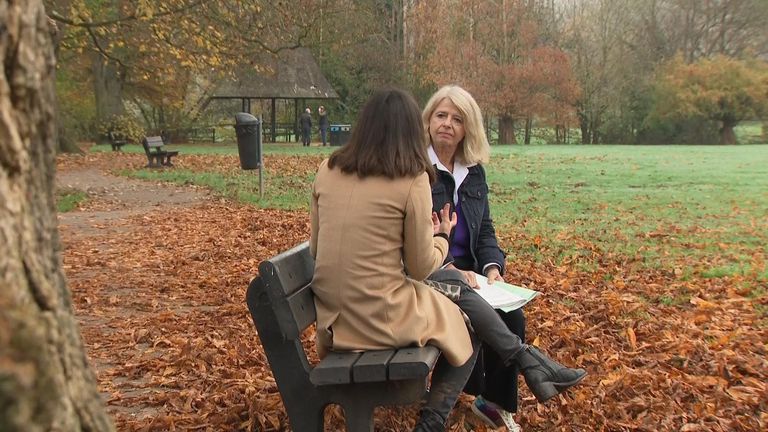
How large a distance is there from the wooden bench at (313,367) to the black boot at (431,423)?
0.87ft

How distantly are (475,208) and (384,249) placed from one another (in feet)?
3.64

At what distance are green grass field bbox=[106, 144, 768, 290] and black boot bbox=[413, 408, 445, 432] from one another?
489 cm

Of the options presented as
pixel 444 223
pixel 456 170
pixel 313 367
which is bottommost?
pixel 313 367

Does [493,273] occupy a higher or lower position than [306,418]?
higher

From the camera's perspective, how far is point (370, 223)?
3.22m

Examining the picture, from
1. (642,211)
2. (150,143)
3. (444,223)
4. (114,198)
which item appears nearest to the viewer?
(444,223)

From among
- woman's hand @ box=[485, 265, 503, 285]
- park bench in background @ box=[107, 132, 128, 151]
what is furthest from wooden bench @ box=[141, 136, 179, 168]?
woman's hand @ box=[485, 265, 503, 285]

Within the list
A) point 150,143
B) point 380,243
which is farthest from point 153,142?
point 380,243

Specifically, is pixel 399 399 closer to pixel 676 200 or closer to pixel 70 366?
pixel 70 366

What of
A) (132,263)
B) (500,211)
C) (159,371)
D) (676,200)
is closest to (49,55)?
(159,371)

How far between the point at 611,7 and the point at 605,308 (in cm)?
5019

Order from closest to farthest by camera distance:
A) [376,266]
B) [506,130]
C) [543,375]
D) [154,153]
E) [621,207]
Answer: [376,266] → [543,375] → [621,207] → [154,153] → [506,130]

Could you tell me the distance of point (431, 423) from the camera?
135 inches

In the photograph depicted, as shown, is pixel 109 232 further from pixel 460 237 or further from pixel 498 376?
pixel 498 376
